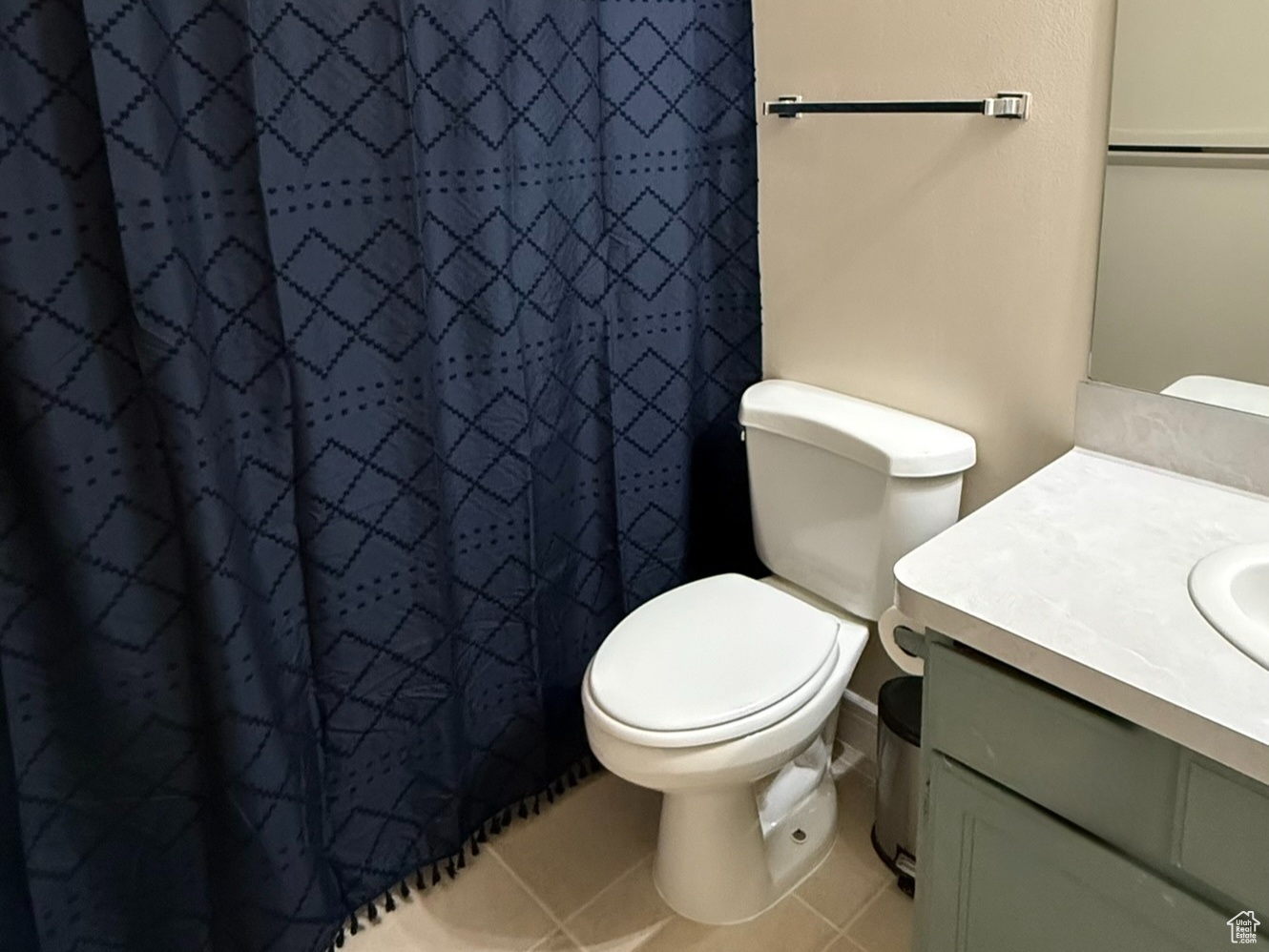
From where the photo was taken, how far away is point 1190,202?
1.39m

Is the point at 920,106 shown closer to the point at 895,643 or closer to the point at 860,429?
the point at 860,429

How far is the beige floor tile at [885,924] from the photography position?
1.75 meters

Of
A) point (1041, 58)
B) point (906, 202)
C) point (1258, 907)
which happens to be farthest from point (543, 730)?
point (1041, 58)

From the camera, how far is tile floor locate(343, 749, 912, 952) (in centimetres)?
178

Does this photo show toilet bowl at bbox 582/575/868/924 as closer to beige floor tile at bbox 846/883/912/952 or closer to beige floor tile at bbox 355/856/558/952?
beige floor tile at bbox 846/883/912/952

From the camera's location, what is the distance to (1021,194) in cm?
155

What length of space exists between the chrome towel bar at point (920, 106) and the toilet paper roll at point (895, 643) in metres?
0.74

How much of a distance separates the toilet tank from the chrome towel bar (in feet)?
1.58

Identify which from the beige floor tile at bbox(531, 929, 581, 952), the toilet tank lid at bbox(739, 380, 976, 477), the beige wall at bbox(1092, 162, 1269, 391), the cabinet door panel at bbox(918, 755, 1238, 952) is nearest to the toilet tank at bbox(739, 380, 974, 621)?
the toilet tank lid at bbox(739, 380, 976, 477)

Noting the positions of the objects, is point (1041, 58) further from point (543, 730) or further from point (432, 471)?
point (543, 730)

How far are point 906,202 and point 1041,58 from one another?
11.8 inches

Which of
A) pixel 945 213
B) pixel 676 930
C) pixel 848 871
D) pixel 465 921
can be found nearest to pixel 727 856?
pixel 676 930

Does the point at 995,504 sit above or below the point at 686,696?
above

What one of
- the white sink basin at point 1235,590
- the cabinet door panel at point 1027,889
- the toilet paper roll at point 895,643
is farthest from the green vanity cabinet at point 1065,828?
the toilet paper roll at point 895,643
